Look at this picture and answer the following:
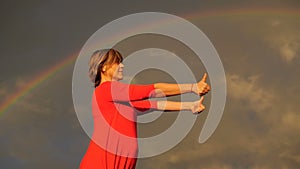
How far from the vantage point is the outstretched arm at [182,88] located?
246 inches

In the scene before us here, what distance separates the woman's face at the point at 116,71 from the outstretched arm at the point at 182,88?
22.9 inches

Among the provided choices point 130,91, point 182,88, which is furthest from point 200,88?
point 130,91

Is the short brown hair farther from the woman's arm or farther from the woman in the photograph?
the woman's arm

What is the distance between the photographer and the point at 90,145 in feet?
21.8

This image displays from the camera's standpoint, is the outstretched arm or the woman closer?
the outstretched arm

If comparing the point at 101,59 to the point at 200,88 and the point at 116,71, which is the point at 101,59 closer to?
the point at 116,71

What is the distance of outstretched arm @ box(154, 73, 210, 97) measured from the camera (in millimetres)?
6242

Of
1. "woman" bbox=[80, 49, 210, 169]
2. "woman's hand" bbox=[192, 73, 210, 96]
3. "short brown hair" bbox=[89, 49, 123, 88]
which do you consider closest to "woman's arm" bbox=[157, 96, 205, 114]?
"woman" bbox=[80, 49, 210, 169]

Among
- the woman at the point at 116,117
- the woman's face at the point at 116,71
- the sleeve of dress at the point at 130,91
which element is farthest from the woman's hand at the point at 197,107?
the woman's face at the point at 116,71

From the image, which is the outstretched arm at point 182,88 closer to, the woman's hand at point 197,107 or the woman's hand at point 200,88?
the woman's hand at point 200,88

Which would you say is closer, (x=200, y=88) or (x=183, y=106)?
(x=200, y=88)

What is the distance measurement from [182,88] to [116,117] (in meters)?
0.82

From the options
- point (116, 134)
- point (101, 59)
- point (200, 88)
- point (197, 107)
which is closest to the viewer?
point (200, 88)

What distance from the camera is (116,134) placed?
259 inches
